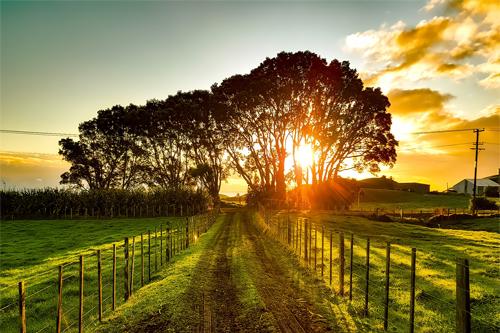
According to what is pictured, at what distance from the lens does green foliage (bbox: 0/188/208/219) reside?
171 feet

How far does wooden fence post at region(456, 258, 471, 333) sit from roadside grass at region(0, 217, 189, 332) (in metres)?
8.39

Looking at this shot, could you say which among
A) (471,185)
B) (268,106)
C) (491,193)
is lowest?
(491,193)

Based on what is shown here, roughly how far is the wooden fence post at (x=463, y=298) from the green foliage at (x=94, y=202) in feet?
166

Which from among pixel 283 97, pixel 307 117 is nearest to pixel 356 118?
pixel 307 117

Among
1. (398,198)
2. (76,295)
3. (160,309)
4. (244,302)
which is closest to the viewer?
(160,309)

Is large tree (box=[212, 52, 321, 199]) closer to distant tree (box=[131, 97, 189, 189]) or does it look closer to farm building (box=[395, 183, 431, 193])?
distant tree (box=[131, 97, 189, 189])

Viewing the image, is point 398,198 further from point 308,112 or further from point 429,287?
point 429,287

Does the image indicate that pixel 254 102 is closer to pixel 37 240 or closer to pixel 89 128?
pixel 37 240

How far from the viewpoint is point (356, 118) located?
1997 inches

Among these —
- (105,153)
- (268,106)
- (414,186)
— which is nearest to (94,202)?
(105,153)

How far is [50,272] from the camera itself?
17391 millimetres

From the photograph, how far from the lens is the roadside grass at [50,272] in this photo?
11695mm

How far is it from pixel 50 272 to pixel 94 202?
39.7m

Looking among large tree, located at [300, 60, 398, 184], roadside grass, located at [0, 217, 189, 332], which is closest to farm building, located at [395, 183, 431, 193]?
large tree, located at [300, 60, 398, 184]
